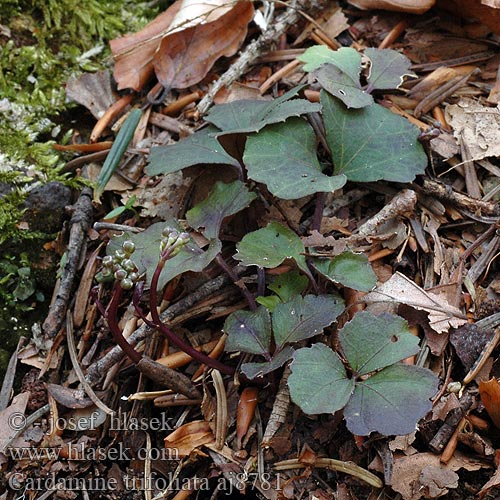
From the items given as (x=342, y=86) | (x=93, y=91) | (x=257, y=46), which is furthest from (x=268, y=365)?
(x=93, y=91)

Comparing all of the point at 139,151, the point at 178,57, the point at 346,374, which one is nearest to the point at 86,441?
the point at 346,374

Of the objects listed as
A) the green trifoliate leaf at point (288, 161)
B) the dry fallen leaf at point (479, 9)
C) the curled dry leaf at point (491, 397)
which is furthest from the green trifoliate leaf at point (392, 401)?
the dry fallen leaf at point (479, 9)

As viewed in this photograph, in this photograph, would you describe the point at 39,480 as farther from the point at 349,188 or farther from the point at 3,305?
the point at 349,188

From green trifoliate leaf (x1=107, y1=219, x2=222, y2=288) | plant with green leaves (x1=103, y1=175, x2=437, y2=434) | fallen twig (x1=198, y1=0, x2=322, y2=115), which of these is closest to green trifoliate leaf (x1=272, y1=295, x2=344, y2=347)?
plant with green leaves (x1=103, y1=175, x2=437, y2=434)

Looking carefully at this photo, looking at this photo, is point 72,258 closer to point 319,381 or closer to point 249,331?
point 249,331

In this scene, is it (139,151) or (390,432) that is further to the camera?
(139,151)

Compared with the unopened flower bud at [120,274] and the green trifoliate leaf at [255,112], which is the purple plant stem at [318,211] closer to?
the green trifoliate leaf at [255,112]

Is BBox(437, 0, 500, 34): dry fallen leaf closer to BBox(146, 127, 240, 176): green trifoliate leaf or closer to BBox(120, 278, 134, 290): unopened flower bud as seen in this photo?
BBox(146, 127, 240, 176): green trifoliate leaf

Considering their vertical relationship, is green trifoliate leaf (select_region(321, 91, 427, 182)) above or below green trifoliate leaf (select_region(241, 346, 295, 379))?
above
